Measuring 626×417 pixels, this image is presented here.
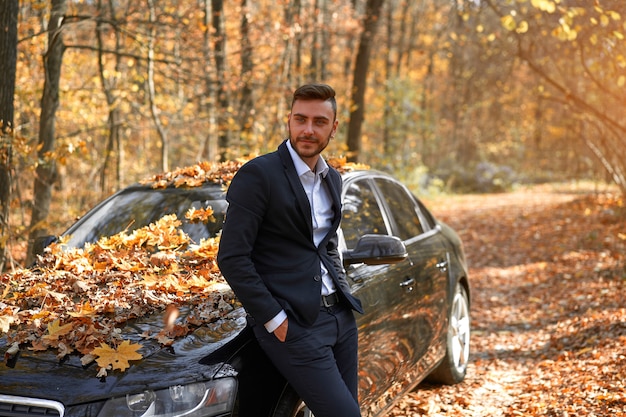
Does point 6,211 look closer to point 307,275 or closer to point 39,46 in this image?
point 307,275

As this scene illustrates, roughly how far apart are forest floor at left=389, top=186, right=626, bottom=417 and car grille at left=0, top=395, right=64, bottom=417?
3129 mm

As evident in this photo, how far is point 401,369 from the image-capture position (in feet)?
15.5

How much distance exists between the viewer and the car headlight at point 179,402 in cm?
280

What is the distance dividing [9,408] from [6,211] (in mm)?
4950

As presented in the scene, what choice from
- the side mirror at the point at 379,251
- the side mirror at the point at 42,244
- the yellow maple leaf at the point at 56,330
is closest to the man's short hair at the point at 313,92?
the side mirror at the point at 379,251

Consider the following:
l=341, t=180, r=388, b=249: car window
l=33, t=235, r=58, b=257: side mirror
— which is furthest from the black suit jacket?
l=33, t=235, r=58, b=257: side mirror

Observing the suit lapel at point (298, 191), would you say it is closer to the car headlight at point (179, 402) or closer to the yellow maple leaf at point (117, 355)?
the car headlight at point (179, 402)

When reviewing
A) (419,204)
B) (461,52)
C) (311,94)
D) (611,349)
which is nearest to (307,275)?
(311,94)

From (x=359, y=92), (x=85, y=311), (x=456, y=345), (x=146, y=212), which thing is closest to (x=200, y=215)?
(x=146, y=212)

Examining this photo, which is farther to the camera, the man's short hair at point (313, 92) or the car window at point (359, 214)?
the car window at point (359, 214)

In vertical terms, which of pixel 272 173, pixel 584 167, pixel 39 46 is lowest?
pixel 584 167

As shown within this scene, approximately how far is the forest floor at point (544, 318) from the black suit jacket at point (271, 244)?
2796 millimetres

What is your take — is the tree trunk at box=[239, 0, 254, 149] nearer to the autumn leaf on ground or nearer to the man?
the autumn leaf on ground

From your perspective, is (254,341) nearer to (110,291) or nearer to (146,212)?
(110,291)
